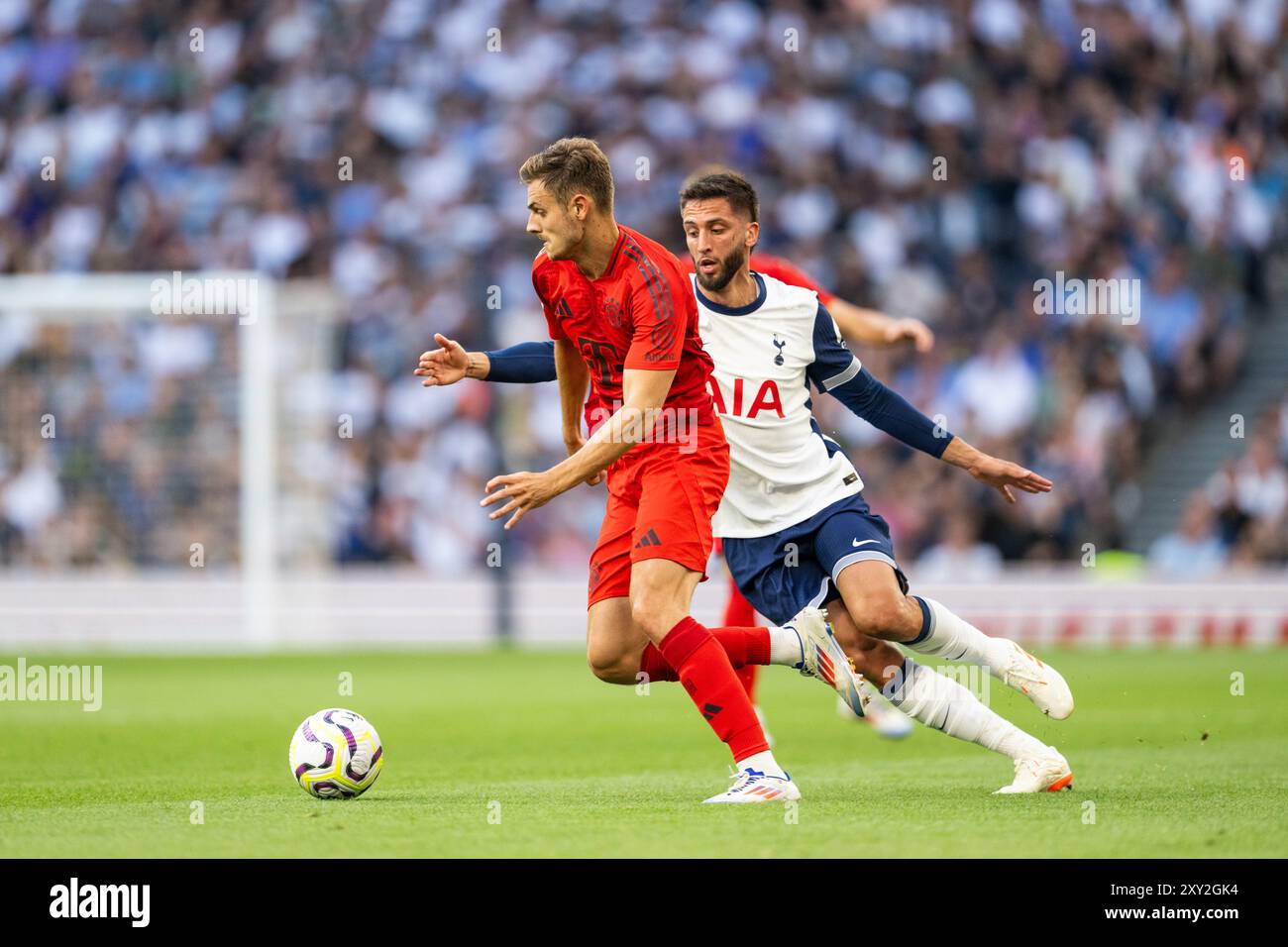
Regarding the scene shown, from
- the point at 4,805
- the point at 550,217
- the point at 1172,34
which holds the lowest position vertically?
the point at 4,805

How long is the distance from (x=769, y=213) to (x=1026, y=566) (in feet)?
17.4

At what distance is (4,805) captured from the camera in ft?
23.2

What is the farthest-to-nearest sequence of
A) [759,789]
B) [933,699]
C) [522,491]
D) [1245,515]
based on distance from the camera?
[1245,515] < [933,699] < [759,789] < [522,491]

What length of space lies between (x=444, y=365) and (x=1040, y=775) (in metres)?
2.78

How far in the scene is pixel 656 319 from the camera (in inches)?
263

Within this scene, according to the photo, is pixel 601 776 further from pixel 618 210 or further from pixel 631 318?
pixel 618 210

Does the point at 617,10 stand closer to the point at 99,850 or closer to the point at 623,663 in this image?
the point at 623,663

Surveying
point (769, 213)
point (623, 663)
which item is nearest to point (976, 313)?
point (769, 213)

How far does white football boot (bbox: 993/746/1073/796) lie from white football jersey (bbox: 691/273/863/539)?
53.0 inches

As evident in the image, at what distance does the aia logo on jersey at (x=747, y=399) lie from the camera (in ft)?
25.5

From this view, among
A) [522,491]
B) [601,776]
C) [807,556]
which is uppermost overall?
[522,491]

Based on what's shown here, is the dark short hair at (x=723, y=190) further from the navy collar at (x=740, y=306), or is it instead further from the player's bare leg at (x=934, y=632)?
the player's bare leg at (x=934, y=632)

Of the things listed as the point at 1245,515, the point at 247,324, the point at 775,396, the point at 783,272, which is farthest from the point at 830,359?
the point at 247,324
